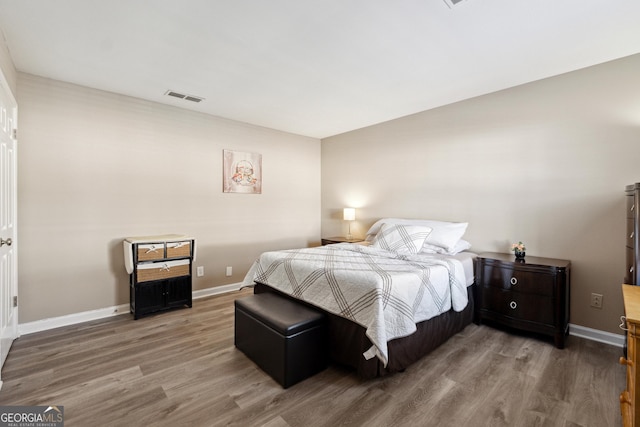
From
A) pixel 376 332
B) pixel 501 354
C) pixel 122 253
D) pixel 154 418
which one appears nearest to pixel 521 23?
pixel 376 332

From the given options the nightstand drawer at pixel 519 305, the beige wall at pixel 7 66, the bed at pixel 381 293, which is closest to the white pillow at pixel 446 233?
the bed at pixel 381 293

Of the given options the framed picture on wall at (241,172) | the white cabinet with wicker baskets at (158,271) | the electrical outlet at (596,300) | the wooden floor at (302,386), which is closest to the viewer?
the wooden floor at (302,386)

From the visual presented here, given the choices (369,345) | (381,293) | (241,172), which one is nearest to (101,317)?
(241,172)

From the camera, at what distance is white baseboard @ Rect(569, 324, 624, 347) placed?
2.51 metres

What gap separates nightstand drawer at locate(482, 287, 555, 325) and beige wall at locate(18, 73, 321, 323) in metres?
3.12

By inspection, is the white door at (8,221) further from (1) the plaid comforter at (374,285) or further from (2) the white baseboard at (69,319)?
(1) the plaid comforter at (374,285)

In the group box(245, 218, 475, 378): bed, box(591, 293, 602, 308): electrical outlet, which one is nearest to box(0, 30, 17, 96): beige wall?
box(245, 218, 475, 378): bed

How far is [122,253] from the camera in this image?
3.29m

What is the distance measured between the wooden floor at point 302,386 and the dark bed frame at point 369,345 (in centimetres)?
9

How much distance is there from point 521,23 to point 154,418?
3413 mm

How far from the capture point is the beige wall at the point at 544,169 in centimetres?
254

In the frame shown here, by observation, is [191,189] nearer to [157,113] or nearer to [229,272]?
[157,113]

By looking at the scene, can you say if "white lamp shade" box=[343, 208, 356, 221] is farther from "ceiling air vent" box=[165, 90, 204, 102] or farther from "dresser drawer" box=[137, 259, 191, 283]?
"ceiling air vent" box=[165, 90, 204, 102]

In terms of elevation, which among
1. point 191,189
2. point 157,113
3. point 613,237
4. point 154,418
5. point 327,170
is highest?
point 157,113
